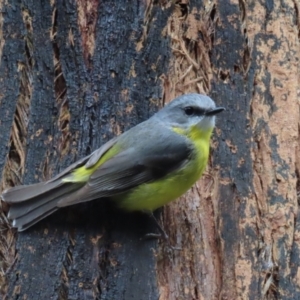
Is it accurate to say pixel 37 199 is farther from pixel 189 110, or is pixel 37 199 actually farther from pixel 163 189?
pixel 189 110

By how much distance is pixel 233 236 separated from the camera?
3.74m

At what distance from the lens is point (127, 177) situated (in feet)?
11.6

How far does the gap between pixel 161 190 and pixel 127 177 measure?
19 centimetres

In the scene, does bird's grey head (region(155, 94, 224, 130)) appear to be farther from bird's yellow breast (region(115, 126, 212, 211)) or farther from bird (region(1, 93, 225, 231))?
bird's yellow breast (region(115, 126, 212, 211))

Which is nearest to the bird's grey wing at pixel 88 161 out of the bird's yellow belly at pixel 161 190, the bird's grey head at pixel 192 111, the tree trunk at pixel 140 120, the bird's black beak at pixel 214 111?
the tree trunk at pixel 140 120

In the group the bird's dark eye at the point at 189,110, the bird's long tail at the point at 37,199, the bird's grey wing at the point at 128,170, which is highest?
the bird's dark eye at the point at 189,110

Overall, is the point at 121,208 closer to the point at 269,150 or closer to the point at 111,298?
the point at 111,298

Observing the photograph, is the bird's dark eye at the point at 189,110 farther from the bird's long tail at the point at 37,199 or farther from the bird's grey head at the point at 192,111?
the bird's long tail at the point at 37,199

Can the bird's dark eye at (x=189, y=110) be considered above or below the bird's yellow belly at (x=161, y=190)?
above

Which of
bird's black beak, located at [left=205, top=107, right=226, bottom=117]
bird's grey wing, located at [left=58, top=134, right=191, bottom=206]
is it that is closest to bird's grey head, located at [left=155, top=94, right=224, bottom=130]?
bird's black beak, located at [left=205, top=107, right=226, bottom=117]

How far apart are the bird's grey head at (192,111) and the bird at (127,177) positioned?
27 mm

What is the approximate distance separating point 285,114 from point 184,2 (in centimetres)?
88

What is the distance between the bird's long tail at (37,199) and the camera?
3570 mm

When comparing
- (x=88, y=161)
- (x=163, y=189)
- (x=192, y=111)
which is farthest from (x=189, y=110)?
(x=88, y=161)
